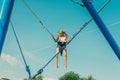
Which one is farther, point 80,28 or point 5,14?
point 80,28

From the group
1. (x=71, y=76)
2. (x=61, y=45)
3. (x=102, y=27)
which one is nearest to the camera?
(x=102, y=27)

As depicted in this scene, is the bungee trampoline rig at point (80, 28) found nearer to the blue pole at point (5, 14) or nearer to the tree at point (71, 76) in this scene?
the blue pole at point (5, 14)

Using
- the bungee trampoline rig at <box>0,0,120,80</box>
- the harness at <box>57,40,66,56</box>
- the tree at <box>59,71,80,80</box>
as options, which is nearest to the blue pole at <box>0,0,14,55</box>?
the bungee trampoline rig at <box>0,0,120,80</box>

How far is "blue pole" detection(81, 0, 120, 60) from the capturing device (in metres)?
10.2

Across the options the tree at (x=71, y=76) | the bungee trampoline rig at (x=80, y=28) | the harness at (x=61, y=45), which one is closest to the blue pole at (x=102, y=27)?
the bungee trampoline rig at (x=80, y=28)

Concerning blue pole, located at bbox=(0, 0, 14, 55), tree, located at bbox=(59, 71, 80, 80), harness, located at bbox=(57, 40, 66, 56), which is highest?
tree, located at bbox=(59, 71, 80, 80)

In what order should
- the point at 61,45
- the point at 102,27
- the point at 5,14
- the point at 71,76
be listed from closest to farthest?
the point at 5,14 < the point at 102,27 < the point at 61,45 < the point at 71,76

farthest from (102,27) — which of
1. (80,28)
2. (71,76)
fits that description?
(71,76)

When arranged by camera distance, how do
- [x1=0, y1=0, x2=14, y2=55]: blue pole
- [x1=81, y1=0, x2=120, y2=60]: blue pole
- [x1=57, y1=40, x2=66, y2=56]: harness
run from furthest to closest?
[x1=57, y1=40, x2=66, y2=56]: harness → [x1=81, y1=0, x2=120, y2=60]: blue pole → [x1=0, y1=0, x2=14, y2=55]: blue pole

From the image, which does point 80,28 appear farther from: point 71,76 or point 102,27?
point 71,76

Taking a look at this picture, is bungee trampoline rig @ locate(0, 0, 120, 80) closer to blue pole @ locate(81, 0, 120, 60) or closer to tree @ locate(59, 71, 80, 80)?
blue pole @ locate(81, 0, 120, 60)

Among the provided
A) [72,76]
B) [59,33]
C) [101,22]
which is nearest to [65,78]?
[72,76]

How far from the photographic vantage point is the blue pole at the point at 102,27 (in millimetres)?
10250

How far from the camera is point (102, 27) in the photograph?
35.4ft
